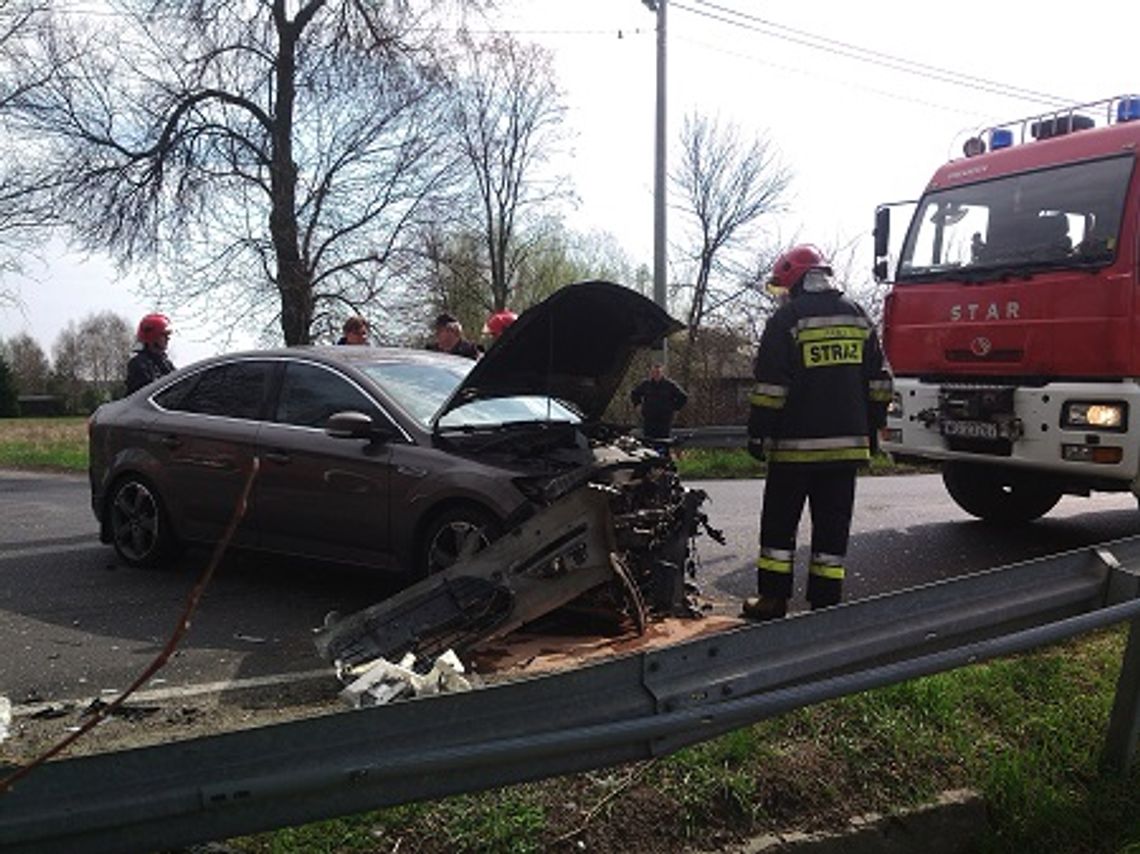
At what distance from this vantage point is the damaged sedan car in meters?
5.02

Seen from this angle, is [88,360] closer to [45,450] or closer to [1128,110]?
[45,450]

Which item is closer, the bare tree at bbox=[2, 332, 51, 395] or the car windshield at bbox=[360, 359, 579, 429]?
the car windshield at bbox=[360, 359, 579, 429]

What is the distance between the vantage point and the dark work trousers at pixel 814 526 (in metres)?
5.29

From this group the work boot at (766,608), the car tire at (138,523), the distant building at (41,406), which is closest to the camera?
the work boot at (766,608)

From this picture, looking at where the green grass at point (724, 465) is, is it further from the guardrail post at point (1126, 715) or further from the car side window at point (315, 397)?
the guardrail post at point (1126, 715)

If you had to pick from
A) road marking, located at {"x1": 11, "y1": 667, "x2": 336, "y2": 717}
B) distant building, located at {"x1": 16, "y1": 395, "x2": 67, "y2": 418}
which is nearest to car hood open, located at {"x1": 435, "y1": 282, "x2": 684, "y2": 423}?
road marking, located at {"x1": 11, "y1": 667, "x2": 336, "y2": 717}

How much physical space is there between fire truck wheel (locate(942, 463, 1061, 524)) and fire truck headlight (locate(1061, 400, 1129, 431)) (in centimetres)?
190

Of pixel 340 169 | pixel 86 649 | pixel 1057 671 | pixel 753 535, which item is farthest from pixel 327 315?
pixel 1057 671

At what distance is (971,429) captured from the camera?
716 cm

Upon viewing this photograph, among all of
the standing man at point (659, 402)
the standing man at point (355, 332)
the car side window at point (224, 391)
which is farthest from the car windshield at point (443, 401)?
the standing man at point (659, 402)

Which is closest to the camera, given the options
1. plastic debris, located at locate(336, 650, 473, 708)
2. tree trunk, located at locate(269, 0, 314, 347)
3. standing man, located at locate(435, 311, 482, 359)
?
plastic debris, located at locate(336, 650, 473, 708)

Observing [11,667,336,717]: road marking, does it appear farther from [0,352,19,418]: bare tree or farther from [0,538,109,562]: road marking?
[0,352,19,418]: bare tree

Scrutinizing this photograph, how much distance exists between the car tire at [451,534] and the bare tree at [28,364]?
63.5 meters

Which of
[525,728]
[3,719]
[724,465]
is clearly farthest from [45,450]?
[525,728]
